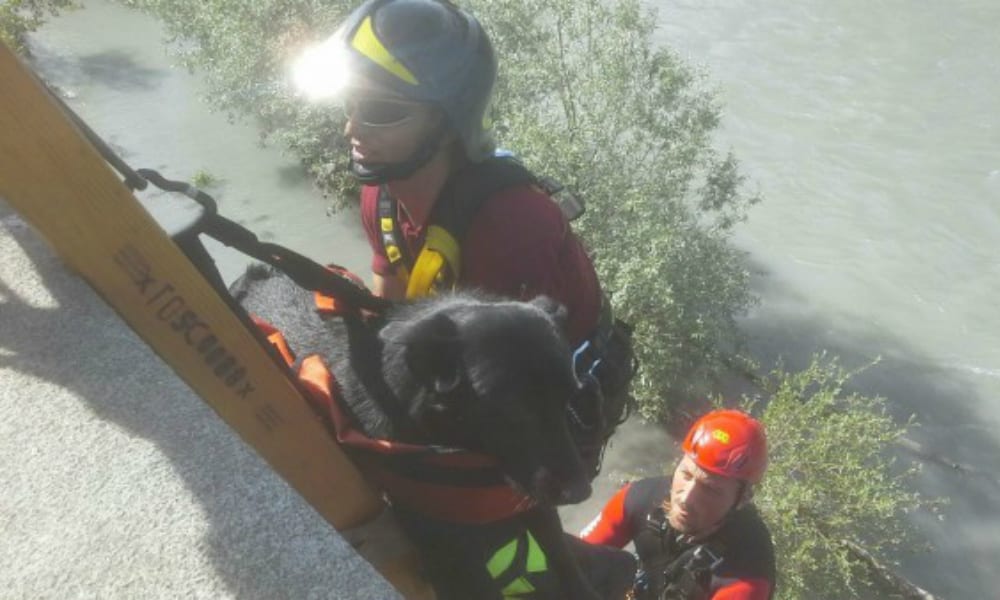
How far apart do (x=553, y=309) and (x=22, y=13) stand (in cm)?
1369

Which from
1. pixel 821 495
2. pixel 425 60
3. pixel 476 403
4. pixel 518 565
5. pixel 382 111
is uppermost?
pixel 425 60

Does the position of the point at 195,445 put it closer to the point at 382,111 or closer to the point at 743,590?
the point at 382,111

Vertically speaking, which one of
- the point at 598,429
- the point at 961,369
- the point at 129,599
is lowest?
the point at 961,369

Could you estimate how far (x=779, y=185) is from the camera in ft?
34.4

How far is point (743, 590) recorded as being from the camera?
341 centimetres

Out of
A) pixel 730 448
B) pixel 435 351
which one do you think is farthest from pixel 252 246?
pixel 730 448

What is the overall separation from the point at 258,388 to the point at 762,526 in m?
2.61

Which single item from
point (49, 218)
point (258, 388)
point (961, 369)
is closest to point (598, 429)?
point (258, 388)

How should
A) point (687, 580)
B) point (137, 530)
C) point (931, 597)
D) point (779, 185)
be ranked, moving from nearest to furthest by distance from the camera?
point (137, 530), point (687, 580), point (931, 597), point (779, 185)

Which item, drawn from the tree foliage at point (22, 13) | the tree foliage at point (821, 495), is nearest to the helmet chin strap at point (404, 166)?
the tree foliage at point (821, 495)

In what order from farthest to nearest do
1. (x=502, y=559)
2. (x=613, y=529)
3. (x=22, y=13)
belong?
(x=22, y=13)
(x=613, y=529)
(x=502, y=559)

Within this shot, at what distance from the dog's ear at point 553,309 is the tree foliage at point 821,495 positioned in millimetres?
3574

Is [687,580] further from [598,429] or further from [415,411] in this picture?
[415,411]

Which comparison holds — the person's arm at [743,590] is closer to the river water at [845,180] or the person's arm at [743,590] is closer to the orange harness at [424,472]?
the orange harness at [424,472]
